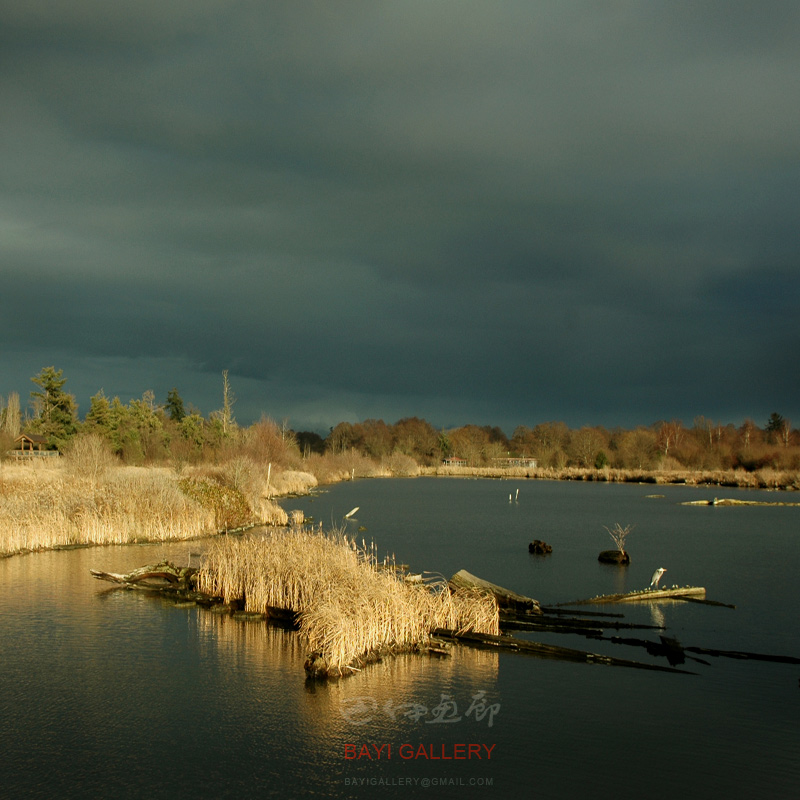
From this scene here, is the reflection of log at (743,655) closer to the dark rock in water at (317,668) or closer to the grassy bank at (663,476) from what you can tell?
the dark rock in water at (317,668)

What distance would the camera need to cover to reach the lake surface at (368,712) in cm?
939

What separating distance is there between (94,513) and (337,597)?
59.2ft

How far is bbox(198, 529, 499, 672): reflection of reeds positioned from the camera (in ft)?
44.3

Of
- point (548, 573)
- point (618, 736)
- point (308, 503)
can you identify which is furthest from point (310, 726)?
point (308, 503)

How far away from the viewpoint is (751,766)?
10.1 metres

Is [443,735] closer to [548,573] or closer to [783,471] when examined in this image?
[548,573]

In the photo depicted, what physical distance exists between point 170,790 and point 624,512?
1749 inches

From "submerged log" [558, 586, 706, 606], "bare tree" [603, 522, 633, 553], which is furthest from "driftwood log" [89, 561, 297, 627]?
"bare tree" [603, 522, 633, 553]

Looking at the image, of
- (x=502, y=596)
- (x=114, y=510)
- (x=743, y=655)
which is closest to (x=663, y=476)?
(x=114, y=510)

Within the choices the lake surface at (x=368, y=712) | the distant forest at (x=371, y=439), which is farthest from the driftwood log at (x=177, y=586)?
the distant forest at (x=371, y=439)

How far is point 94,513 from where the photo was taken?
1127 inches

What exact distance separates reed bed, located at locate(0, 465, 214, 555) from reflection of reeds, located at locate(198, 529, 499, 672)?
9715 mm

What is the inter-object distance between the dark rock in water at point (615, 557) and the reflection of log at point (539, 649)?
40.7 ft

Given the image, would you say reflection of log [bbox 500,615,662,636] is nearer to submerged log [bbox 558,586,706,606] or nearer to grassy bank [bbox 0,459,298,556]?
submerged log [bbox 558,586,706,606]
